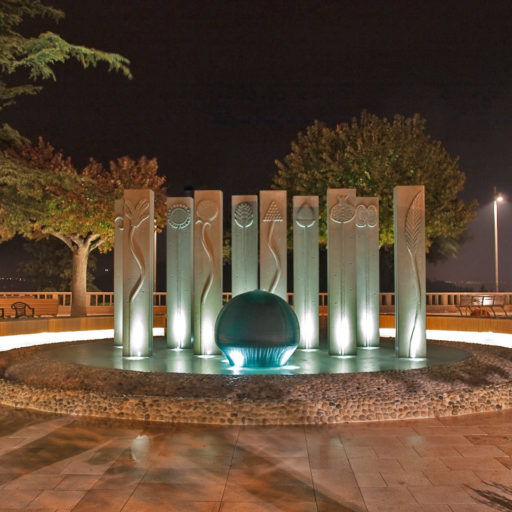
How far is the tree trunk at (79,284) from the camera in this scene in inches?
1380

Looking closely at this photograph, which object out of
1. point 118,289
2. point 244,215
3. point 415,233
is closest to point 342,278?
point 415,233

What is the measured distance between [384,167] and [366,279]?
67.5 feet

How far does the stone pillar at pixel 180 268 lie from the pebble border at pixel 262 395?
4277 millimetres

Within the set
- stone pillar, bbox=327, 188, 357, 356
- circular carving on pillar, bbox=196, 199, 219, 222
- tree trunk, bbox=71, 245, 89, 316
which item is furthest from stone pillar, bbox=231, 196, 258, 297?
tree trunk, bbox=71, 245, 89, 316

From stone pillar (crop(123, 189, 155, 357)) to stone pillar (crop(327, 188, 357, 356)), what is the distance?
4.32 m

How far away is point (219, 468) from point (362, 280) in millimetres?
9956

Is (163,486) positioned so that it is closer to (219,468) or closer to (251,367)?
(219,468)

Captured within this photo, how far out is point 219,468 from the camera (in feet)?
24.1

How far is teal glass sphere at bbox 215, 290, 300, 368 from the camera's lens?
12414 mm

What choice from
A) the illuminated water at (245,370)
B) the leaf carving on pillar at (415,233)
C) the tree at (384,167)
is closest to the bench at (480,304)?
the tree at (384,167)

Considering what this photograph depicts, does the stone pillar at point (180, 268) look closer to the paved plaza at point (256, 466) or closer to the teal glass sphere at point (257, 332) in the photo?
the teal glass sphere at point (257, 332)

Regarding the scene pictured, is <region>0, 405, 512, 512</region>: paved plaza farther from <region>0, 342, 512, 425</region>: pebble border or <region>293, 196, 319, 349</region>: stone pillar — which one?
<region>293, 196, 319, 349</region>: stone pillar

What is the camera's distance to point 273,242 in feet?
50.2

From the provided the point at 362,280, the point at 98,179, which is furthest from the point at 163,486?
the point at 98,179
